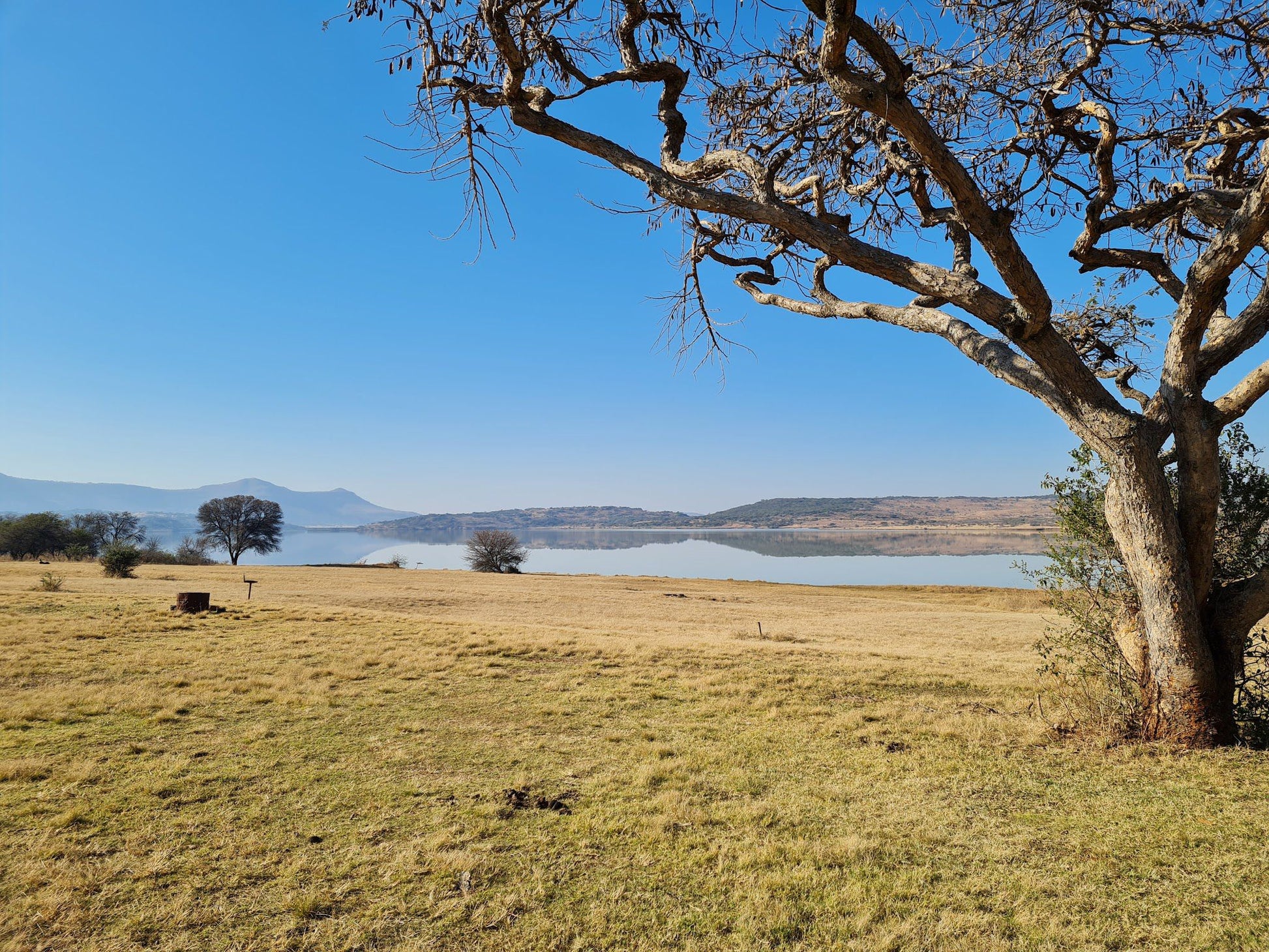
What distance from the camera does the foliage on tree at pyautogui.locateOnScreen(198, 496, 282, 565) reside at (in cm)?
7188

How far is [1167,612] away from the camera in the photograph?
18.6ft

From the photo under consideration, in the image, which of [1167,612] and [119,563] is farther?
[119,563]

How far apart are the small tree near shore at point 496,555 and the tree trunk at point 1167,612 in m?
54.5

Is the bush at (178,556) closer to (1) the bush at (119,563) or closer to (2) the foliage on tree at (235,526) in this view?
(2) the foliage on tree at (235,526)

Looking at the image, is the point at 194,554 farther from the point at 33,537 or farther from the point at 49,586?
the point at 49,586

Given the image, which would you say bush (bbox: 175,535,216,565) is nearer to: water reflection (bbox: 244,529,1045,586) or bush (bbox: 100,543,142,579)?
water reflection (bbox: 244,529,1045,586)

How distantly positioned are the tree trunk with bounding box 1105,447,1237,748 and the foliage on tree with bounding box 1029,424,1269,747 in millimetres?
289

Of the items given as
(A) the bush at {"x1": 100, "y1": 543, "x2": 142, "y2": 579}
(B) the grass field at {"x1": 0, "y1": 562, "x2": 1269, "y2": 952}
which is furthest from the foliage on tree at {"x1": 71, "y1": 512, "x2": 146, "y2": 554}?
(B) the grass field at {"x1": 0, "y1": 562, "x2": 1269, "y2": 952}

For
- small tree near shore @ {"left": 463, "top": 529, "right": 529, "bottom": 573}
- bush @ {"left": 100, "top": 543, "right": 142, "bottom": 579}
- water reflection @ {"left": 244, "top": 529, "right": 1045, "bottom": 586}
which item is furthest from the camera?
water reflection @ {"left": 244, "top": 529, "right": 1045, "bottom": 586}

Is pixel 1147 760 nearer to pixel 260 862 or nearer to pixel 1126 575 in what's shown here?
pixel 1126 575

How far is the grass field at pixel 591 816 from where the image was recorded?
356cm

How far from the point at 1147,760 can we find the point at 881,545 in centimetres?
14566

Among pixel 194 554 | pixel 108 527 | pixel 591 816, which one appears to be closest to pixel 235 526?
pixel 194 554

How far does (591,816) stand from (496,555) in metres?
55.5
